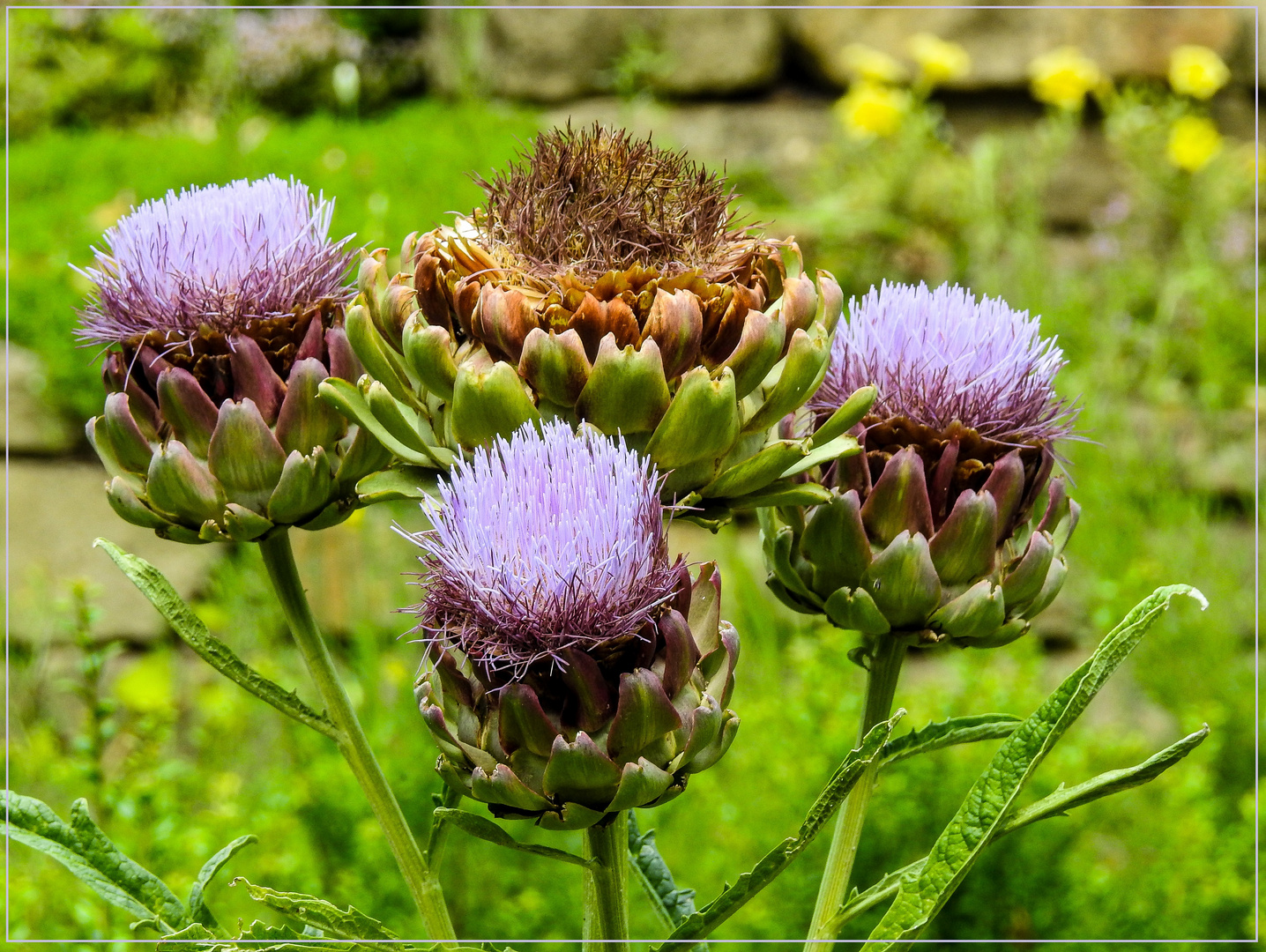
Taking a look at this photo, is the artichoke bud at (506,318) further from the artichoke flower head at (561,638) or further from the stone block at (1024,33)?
the stone block at (1024,33)

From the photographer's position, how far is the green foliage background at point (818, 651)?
140 centimetres

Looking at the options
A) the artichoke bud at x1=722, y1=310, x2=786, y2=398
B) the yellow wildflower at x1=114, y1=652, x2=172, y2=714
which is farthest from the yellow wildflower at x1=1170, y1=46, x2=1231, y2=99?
the artichoke bud at x1=722, y1=310, x2=786, y2=398

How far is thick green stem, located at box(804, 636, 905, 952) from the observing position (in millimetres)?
735

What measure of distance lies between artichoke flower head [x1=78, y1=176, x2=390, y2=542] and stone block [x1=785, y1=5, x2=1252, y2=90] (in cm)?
270

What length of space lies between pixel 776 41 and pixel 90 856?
9.68 ft

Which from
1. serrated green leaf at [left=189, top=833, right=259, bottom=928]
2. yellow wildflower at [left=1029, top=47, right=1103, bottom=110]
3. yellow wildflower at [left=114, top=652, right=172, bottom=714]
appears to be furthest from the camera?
yellow wildflower at [left=1029, top=47, right=1103, bottom=110]

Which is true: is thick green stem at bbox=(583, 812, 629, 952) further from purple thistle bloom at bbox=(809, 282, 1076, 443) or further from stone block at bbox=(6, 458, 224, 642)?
stone block at bbox=(6, 458, 224, 642)

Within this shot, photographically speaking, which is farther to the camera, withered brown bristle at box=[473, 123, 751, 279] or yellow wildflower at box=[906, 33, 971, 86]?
yellow wildflower at box=[906, 33, 971, 86]

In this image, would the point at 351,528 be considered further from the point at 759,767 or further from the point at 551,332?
the point at 551,332

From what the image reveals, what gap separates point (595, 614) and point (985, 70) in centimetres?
289

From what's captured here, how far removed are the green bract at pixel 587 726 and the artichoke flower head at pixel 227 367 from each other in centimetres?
16

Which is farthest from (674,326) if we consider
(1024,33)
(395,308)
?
(1024,33)

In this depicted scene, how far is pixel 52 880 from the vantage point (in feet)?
4.78

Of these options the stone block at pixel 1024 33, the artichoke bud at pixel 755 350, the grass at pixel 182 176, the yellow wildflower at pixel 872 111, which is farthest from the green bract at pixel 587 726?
the stone block at pixel 1024 33
